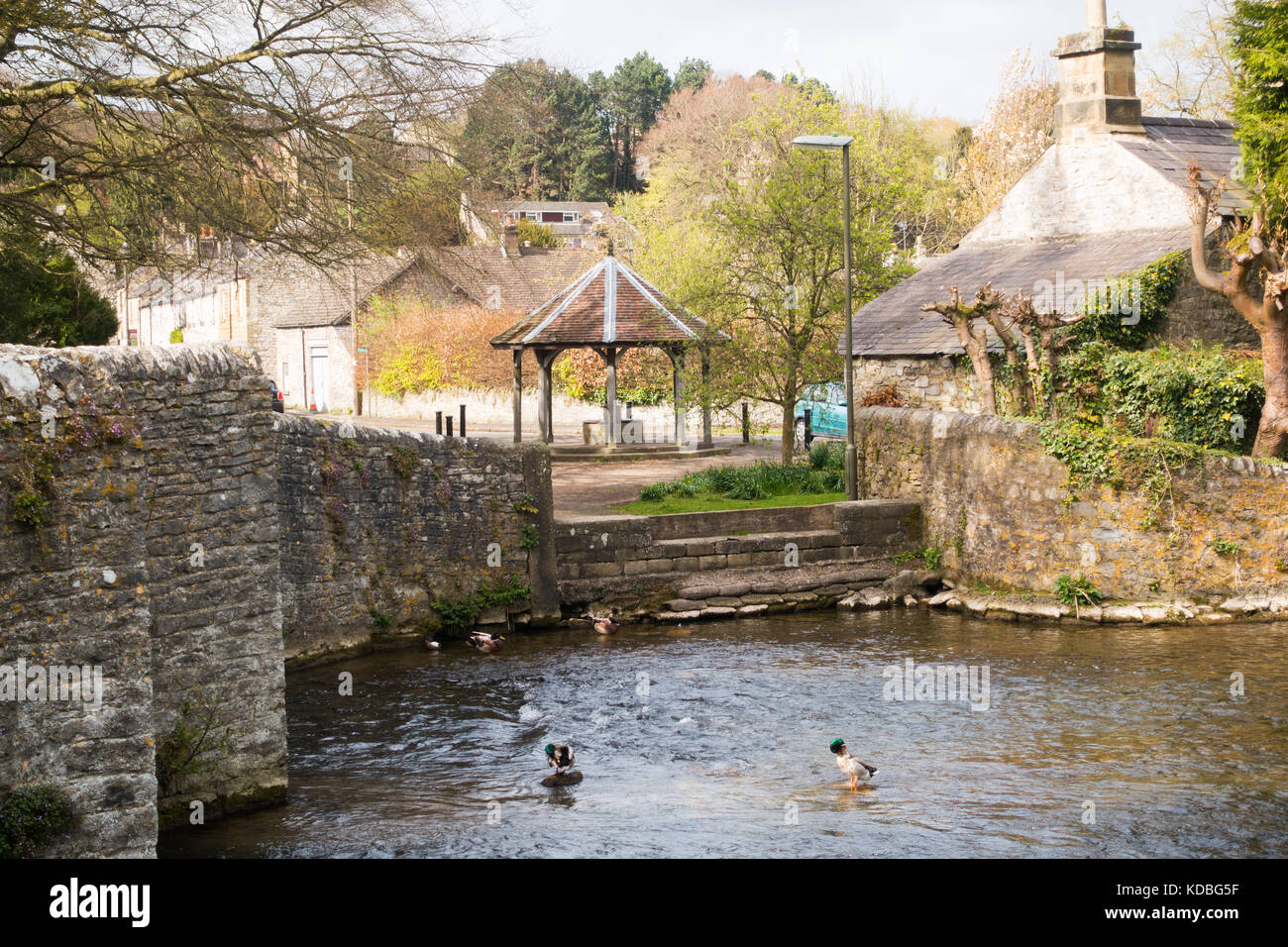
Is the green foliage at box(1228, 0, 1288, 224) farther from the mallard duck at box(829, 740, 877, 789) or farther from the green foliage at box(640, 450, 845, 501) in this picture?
the mallard duck at box(829, 740, 877, 789)

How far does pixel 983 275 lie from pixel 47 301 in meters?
15.7

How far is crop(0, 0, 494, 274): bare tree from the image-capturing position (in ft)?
44.9

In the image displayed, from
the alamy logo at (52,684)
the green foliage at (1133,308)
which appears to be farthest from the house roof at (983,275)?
the alamy logo at (52,684)

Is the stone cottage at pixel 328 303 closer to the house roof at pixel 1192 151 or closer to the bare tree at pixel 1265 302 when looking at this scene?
the house roof at pixel 1192 151

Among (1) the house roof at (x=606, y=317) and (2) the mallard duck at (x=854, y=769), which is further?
(1) the house roof at (x=606, y=317)

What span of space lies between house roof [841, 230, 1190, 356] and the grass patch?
336 centimetres

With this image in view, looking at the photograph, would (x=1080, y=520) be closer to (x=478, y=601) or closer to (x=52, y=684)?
(x=478, y=601)

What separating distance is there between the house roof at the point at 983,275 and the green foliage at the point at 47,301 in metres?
12.6

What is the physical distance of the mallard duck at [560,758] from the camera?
32.6 feet

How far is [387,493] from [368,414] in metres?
27.7

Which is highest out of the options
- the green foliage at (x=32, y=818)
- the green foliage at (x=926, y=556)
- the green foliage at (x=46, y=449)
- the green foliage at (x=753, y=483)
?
the green foliage at (x=46, y=449)

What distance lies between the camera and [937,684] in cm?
1323

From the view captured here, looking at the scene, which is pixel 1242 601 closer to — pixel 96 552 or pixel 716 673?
pixel 716 673
